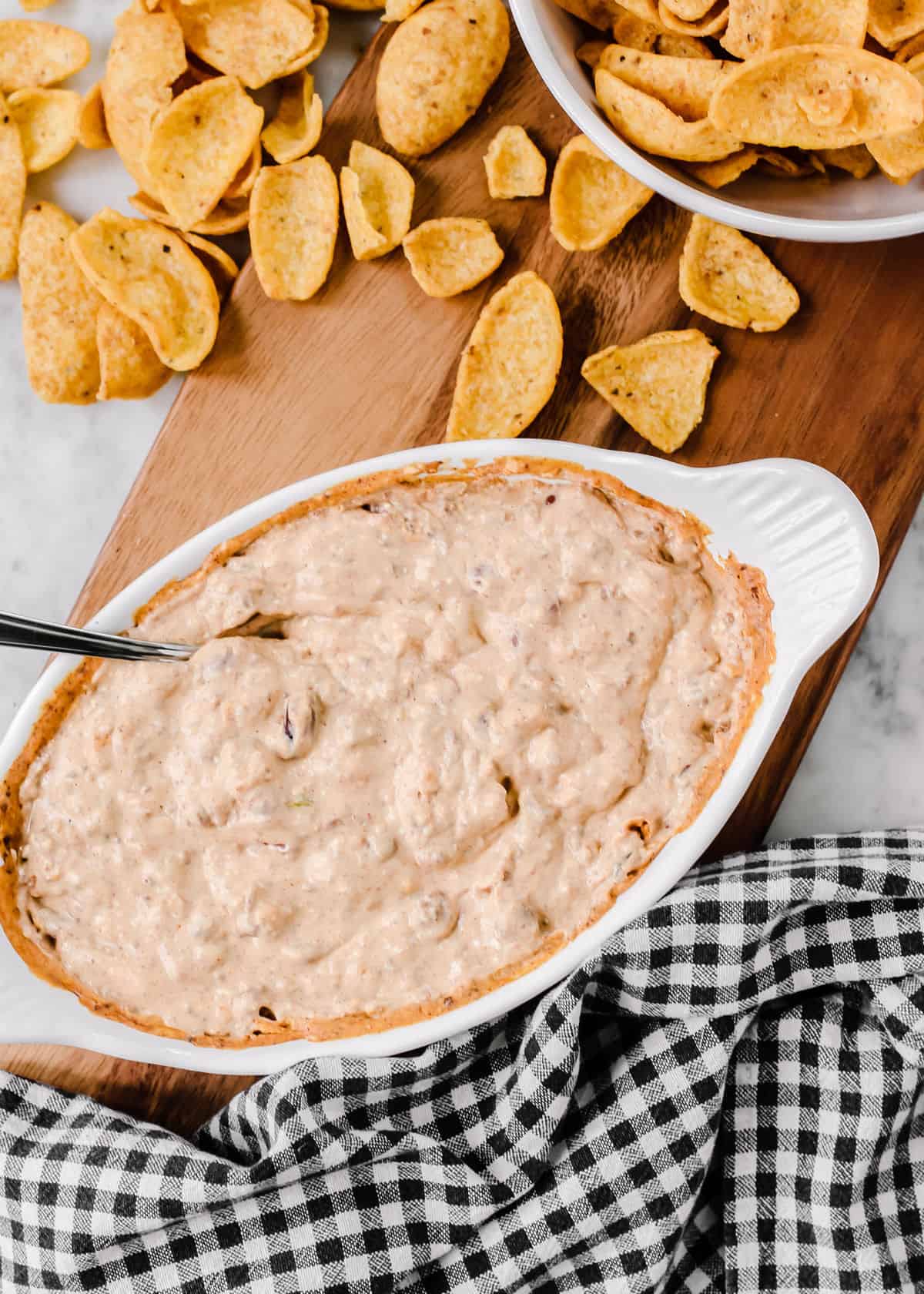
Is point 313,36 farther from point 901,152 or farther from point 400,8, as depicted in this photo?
point 901,152

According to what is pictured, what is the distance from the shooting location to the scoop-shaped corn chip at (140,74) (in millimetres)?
1735

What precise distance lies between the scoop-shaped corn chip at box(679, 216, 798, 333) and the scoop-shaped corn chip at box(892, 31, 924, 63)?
1.00 feet

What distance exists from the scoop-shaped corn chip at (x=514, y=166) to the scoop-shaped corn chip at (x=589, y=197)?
0.10ft

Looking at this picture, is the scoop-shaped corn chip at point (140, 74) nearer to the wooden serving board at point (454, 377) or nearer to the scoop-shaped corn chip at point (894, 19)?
the wooden serving board at point (454, 377)

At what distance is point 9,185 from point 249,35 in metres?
0.44

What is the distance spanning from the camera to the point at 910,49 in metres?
1.46

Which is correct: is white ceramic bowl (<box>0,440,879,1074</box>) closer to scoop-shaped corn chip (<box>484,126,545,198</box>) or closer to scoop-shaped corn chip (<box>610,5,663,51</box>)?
scoop-shaped corn chip (<box>484,126,545,198</box>)

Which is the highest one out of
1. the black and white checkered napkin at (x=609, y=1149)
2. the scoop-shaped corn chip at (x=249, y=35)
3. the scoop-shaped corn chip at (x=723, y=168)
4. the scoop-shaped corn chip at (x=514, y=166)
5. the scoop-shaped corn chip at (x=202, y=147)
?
the scoop-shaped corn chip at (x=249, y=35)

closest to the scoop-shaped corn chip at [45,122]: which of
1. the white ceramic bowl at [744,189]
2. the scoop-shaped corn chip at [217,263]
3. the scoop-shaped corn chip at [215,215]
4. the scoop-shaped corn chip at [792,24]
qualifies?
the scoop-shaped corn chip at [215,215]

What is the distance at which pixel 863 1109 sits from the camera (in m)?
1.66

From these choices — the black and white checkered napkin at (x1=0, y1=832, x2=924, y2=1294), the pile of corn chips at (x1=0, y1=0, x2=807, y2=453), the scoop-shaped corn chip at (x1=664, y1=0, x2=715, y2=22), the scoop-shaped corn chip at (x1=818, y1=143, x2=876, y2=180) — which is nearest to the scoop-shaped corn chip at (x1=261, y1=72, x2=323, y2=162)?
the pile of corn chips at (x1=0, y1=0, x2=807, y2=453)

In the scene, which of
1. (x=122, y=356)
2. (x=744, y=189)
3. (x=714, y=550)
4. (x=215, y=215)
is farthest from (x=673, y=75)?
(x=122, y=356)

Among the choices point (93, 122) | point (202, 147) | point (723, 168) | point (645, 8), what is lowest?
point (723, 168)

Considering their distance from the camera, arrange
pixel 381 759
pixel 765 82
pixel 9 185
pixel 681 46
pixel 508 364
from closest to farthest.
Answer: pixel 765 82
pixel 681 46
pixel 381 759
pixel 508 364
pixel 9 185
